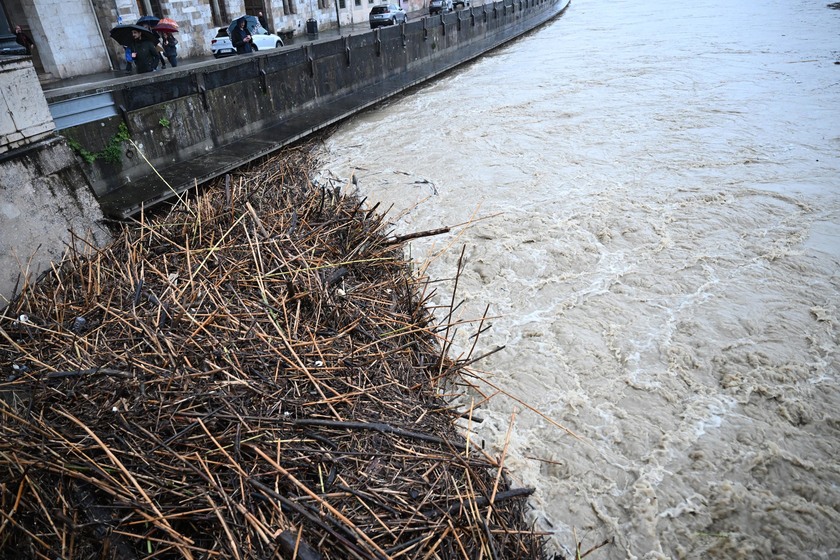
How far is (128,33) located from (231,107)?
23.7 feet

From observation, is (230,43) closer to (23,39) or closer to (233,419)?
(23,39)

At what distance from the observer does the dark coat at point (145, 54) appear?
14.7 meters

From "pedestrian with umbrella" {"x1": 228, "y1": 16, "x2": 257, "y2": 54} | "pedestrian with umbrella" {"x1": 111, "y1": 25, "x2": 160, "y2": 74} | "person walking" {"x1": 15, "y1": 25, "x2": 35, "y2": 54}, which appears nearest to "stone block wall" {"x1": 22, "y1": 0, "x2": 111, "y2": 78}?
"person walking" {"x1": 15, "y1": 25, "x2": 35, "y2": 54}

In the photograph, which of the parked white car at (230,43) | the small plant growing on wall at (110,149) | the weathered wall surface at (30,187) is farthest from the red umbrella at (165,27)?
the weathered wall surface at (30,187)

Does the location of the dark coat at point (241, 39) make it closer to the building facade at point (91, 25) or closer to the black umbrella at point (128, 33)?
the building facade at point (91, 25)

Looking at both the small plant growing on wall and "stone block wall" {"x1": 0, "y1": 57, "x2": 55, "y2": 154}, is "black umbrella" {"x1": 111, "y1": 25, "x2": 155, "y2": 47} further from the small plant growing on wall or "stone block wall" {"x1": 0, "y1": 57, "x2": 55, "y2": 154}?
"stone block wall" {"x1": 0, "y1": 57, "x2": 55, "y2": 154}

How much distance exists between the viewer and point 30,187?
516cm

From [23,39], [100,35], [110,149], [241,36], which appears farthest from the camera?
[241,36]

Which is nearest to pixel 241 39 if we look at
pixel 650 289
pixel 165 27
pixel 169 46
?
pixel 169 46

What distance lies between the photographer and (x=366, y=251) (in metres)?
5.64

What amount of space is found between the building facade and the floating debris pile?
503 inches

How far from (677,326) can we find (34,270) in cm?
660

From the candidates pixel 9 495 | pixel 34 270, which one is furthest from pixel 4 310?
pixel 9 495

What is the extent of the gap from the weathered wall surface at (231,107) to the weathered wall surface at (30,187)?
6.18 feet
